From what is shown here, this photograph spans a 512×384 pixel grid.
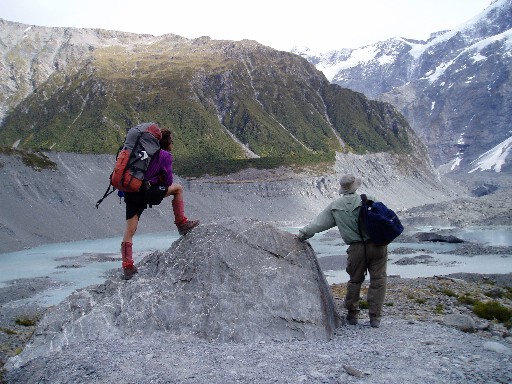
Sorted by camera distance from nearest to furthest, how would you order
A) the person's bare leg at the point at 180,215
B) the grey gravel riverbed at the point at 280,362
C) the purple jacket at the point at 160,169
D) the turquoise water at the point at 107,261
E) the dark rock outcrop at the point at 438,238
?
the grey gravel riverbed at the point at 280,362 → the purple jacket at the point at 160,169 → the person's bare leg at the point at 180,215 → the turquoise water at the point at 107,261 → the dark rock outcrop at the point at 438,238

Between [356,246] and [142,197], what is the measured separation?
4246 mm

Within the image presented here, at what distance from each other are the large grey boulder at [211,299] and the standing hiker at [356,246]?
67cm

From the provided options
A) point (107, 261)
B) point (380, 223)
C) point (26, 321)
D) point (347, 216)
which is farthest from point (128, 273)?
point (107, 261)

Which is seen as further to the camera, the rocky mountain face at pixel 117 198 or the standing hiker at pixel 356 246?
the rocky mountain face at pixel 117 198

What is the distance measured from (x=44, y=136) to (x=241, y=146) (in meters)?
72.5

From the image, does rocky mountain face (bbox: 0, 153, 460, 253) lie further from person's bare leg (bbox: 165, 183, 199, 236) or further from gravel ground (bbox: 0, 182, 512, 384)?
gravel ground (bbox: 0, 182, 512, 384)

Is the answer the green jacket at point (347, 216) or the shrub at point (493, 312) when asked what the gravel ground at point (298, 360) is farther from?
the shrub at point (493, 312)

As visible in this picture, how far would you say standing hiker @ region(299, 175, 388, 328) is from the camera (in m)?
9.25

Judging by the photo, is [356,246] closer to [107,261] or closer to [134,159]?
[134,159]

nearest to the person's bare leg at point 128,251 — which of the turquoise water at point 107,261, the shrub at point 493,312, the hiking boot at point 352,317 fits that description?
the hiking boot at point 352,317

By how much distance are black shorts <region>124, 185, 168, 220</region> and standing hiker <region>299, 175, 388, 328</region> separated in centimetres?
299

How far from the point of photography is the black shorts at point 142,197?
30.1 feet

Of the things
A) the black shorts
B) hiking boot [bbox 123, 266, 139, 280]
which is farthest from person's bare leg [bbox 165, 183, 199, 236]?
hiking boot [bbox 123, 266, 139, 280]

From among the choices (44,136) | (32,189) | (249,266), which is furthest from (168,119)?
(249,266)
